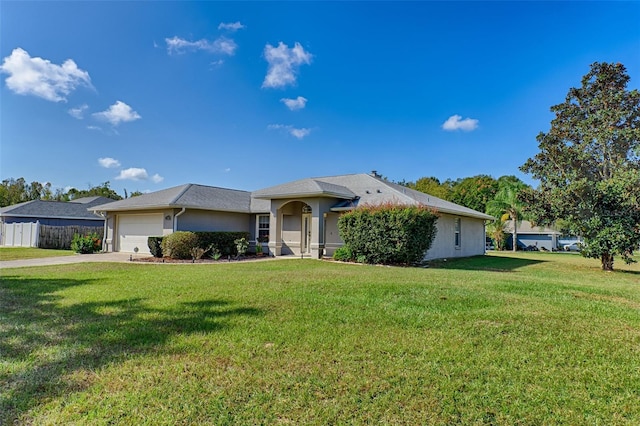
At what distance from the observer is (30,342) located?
15.8 ft

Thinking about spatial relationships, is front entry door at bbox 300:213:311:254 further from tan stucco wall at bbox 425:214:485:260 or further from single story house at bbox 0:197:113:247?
single story house at bbox 0:197:113:247

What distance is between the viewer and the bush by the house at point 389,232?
1449 cm

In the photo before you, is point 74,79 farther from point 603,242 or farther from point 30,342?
point 603,242

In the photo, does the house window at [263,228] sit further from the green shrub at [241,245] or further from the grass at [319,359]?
the grass at [319,359]

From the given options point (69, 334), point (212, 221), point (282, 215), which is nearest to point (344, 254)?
point (282, 215)

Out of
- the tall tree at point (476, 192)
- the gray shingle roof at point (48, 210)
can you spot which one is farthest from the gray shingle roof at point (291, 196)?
the tall tree at point (476, 192)

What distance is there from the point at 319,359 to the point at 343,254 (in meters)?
12.5

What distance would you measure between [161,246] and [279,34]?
11.5 meters

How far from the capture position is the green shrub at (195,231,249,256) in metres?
17.9

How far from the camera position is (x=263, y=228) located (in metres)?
22.2

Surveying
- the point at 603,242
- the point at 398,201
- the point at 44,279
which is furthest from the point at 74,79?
the point at 603,242

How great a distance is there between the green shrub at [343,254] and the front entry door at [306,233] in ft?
10.6

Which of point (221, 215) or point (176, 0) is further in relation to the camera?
point (221, 215)

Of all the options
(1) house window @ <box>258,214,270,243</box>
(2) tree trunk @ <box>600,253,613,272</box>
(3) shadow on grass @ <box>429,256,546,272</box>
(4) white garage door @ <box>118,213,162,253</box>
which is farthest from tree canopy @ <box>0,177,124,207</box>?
(2) tree trunk @ <box>600,253,613,272</box>
